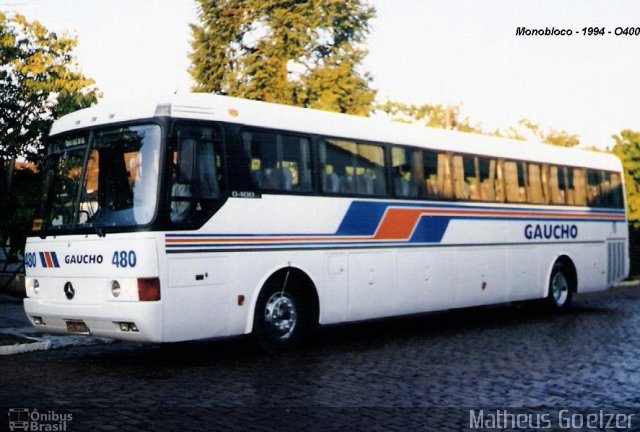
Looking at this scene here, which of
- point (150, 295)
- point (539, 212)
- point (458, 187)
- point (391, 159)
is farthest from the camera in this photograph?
point (539, 212)

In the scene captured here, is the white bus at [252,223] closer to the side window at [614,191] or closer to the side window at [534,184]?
the side window at [534,184]

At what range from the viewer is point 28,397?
325 inches

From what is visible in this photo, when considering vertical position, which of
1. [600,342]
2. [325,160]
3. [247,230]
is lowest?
[600,342]

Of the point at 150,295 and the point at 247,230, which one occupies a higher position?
the point at 247,230

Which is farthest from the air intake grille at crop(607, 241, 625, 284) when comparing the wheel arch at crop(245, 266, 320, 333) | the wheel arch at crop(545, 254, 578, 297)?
the wheel arch at crop(245, 266, 320, 333)

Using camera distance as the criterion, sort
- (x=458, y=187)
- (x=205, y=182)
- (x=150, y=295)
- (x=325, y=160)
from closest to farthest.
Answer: (x=150, y=295) → (x=205, y=182) → (x=325, y=160) → (x=458, y=187)

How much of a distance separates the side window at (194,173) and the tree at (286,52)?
25.6 m

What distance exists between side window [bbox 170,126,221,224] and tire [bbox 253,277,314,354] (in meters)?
1.59

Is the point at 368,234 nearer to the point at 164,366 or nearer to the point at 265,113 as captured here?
the point at 265,113

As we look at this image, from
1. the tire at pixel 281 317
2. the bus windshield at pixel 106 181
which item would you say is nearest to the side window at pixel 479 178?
the tire at pixel 281 317

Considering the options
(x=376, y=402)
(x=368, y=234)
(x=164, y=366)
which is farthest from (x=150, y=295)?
(x=368, y=234)

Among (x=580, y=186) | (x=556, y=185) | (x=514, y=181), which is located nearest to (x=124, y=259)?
(x=514, y=181)

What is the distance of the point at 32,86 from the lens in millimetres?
16531

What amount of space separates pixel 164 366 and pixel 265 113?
3.60m
